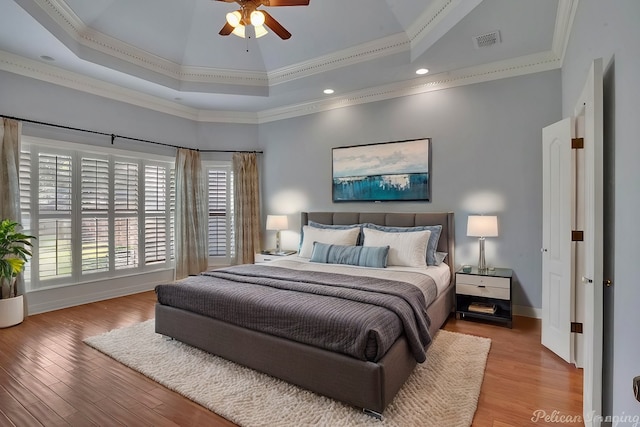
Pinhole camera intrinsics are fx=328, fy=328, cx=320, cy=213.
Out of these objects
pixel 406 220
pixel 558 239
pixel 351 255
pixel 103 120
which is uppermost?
pixel 103 120

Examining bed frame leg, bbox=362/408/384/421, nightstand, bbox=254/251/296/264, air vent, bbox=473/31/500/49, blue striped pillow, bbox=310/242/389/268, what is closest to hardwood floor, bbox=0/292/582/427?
bed frame leg, bbox=362/408/384/421

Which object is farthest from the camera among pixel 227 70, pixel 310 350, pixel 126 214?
pixel 126 214

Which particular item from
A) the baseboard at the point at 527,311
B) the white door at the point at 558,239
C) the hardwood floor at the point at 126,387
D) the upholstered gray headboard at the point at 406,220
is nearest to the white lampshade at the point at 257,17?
the white door at the point at 558,239

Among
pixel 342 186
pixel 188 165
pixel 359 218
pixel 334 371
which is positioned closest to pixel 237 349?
pixel 334 371

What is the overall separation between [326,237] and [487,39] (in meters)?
2.86

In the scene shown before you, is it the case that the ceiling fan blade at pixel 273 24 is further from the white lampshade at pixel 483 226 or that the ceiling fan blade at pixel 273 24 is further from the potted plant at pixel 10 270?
the potted plant at pixel 10 270

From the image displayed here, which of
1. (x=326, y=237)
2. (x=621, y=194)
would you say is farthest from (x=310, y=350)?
(x=326, y=237)

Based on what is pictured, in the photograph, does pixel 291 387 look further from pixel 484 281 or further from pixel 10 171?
pixel 10 171

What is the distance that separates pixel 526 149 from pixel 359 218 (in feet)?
7.30

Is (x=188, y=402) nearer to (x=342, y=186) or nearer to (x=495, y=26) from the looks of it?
(x=342, y=186)

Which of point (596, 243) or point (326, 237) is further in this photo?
point (326, 237)

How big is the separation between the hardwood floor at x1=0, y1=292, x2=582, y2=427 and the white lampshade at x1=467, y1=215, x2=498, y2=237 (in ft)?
3.35

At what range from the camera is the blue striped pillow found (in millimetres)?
3760

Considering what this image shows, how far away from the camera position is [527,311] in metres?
3.81
